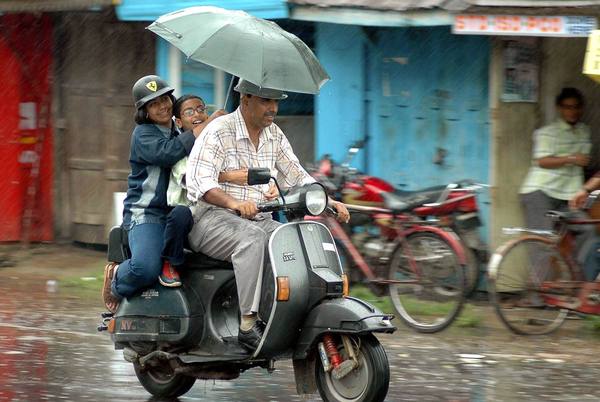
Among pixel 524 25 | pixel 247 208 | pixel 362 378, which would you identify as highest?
pixel 524 25

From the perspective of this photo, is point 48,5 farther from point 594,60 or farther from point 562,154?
point 594,60

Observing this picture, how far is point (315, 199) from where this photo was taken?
6418mm

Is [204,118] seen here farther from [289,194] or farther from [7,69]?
[7,69]

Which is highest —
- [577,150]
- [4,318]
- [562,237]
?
[577,150]

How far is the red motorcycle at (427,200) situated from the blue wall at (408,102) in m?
0.53

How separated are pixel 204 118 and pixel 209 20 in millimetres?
630

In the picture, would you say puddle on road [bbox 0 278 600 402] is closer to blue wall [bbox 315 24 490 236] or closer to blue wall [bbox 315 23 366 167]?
blue wall [bbox 315 24 490 236]

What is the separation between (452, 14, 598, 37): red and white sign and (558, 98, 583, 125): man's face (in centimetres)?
61

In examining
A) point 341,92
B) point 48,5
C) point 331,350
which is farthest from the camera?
point 48,5

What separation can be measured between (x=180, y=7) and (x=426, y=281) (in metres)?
4.08

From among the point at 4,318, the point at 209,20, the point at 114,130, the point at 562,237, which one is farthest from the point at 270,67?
the point at 114,130

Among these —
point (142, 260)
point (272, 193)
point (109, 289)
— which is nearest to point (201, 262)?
point (142, 260)

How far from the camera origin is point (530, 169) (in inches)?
424

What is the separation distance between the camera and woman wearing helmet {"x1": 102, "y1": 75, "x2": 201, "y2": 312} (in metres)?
6.91
